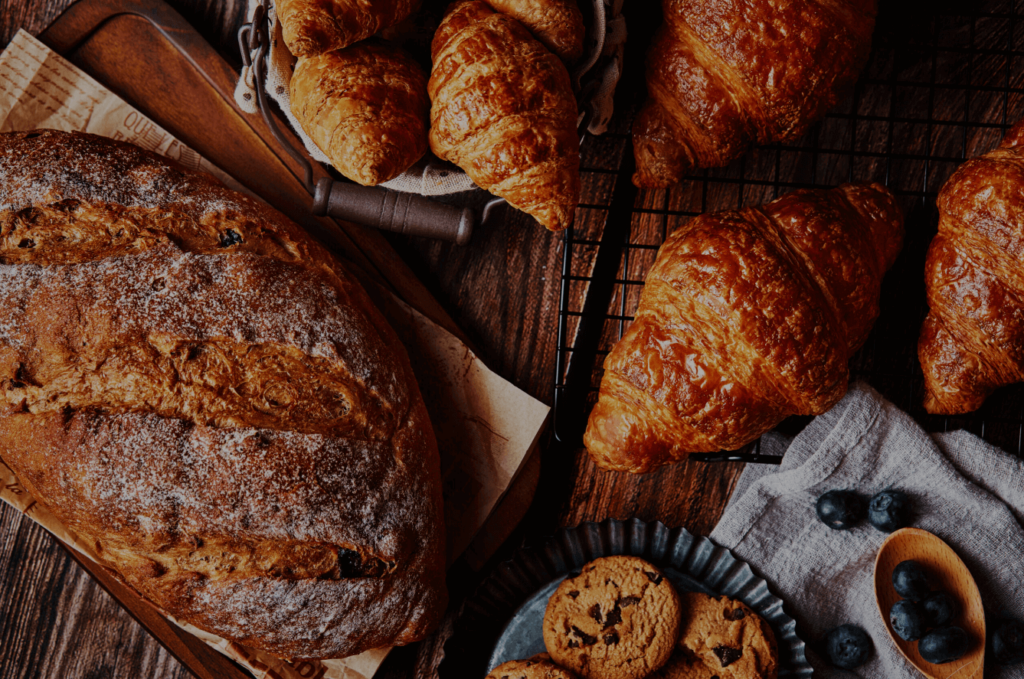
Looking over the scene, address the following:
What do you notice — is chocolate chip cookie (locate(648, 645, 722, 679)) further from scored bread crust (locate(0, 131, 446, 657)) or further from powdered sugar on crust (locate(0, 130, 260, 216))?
powdered sugar on crust (locate(0, 130, 260, 216))

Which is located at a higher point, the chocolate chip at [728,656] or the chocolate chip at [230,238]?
the chocolate chip at [230,238]

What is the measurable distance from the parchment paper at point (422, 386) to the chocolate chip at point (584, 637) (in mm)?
364

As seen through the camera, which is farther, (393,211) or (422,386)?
(422,386)

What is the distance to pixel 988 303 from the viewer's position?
5.09ft

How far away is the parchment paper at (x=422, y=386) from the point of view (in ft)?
6.11

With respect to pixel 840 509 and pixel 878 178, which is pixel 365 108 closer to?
pixel 878 178

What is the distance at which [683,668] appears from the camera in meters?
1.75

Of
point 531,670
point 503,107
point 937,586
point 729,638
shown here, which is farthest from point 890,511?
point 503,107

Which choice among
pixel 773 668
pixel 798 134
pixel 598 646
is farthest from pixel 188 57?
pixel 773 668

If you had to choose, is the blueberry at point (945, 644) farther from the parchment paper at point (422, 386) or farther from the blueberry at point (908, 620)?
the parchment paper at point (422, 386)

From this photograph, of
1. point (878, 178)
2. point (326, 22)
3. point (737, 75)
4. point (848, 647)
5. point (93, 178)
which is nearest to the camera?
point (326, 22)

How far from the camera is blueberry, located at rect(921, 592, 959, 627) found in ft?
5.58

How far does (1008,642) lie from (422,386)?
1598 mm

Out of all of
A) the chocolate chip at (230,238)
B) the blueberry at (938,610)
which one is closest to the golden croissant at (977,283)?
the blueberry at (938,610)
